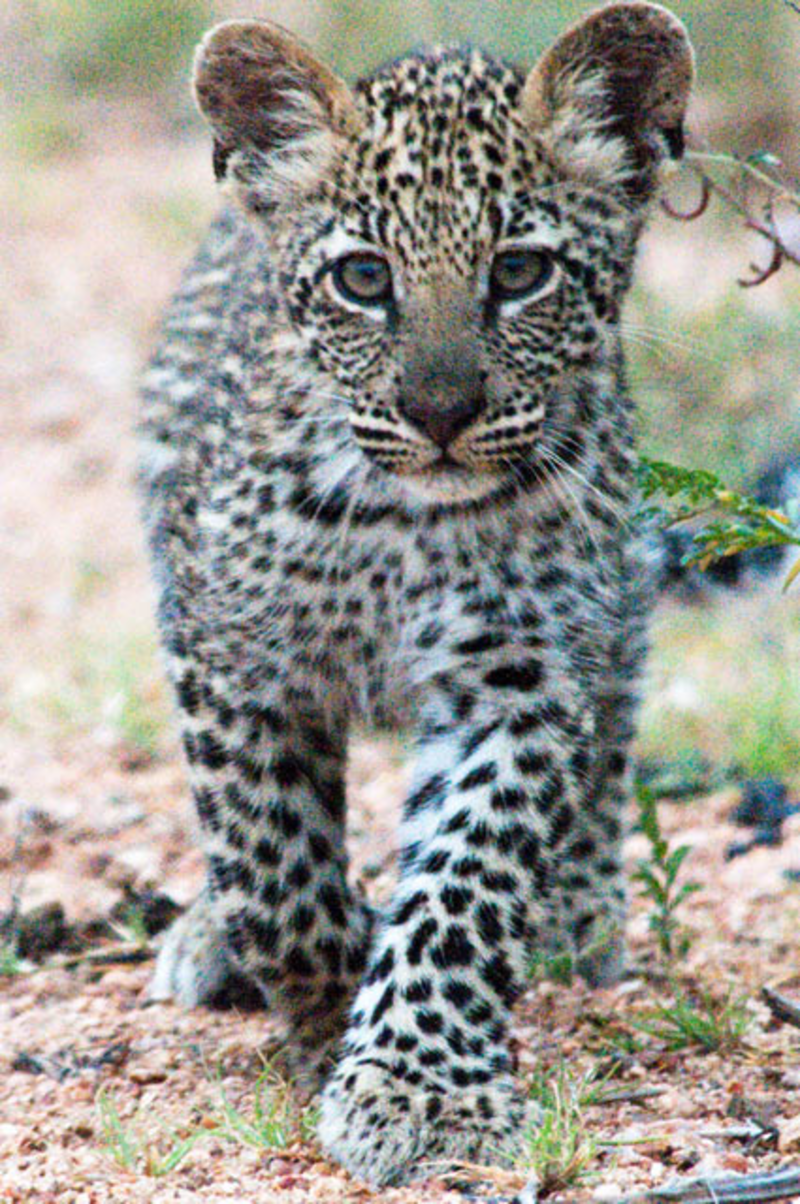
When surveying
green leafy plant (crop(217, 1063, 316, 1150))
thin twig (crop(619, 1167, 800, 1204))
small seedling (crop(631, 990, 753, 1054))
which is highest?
thin twig (crop(619, 1167, 800, 1204))

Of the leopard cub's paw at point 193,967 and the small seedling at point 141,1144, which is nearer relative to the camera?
the small seedling at point 141,1144

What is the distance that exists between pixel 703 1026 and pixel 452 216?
2021 millimetres

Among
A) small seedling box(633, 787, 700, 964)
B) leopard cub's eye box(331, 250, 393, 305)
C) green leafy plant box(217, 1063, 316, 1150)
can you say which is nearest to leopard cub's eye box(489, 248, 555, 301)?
leopard cub's eye box(331, 250, 393, 305)

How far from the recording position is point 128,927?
6.19m

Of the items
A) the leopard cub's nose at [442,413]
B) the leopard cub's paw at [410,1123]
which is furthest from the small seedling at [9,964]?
the leopard cub's nose at [442,413]

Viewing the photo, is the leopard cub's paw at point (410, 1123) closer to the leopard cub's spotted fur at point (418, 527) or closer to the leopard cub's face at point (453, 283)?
the leopard cub's spotted fur at point (418, 527)

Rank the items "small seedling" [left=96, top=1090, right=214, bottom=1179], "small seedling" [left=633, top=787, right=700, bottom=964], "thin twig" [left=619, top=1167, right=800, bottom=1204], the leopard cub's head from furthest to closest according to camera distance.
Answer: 1. "small seedling" [left=633, top=787, right=700, bottom=964]
2. the leopard cub's head
3. "small seedling" [left=96, top=1090, right=214, bottom=1179]
4. "thin twig" [left=619, top=1167, right=800, bottom=1204]

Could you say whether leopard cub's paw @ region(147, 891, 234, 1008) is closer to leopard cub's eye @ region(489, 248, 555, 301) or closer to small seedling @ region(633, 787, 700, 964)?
small seedling @ region(633, 787, 700, 964)

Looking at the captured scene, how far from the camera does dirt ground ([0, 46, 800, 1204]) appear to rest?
4.21m

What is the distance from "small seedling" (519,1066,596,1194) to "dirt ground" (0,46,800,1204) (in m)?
0.03

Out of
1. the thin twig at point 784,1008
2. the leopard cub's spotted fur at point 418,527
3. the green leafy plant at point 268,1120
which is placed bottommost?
the green leafy plant at point 268,1120

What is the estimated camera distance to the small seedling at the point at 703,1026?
16.0 ft

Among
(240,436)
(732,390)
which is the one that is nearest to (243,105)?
(240,436)

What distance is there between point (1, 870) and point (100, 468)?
15.1 feet
